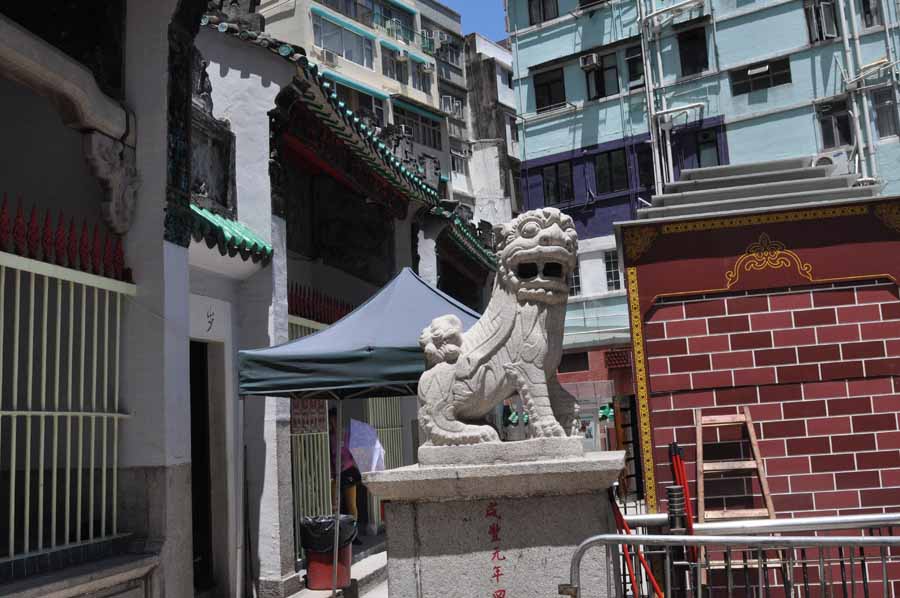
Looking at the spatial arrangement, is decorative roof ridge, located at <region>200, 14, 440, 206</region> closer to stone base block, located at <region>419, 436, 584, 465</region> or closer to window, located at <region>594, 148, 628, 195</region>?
stone base block, located at <region>419, 436, 584, 465</region>

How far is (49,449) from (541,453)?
482cm

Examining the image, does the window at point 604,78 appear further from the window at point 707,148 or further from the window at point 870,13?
the window at point 870,13

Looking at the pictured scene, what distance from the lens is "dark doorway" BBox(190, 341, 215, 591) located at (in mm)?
9414

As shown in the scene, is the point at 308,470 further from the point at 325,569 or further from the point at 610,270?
the point at 610,270

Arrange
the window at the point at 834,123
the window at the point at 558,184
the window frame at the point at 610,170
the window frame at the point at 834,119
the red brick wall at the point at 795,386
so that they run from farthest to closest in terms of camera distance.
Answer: the window at the point at 558,184
the window frame at the point at 610,170
the window at the point at 834,123
the window frame at the point at 834,119
the red brick wall at the point at 795,386

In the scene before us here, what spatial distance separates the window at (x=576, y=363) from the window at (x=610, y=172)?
5361mm

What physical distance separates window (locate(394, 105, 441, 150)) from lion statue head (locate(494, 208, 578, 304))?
3667 centimetres

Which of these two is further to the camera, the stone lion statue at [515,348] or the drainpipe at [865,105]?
the drainpipe at [865,105]

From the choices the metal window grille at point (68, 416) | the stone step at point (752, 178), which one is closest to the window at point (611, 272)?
the stone step at point (752, 178)

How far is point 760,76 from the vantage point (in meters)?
27.5

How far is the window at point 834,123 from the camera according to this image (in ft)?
84.9

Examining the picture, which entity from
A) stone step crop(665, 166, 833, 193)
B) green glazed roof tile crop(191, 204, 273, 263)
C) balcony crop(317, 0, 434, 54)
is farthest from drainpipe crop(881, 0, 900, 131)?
balcony crop(317, 0, 434, 54)

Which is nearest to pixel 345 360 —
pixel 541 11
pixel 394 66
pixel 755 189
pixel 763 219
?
pixel 763 219

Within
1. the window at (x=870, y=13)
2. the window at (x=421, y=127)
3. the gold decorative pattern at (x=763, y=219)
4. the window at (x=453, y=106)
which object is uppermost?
the window at (x=453, y=106)
